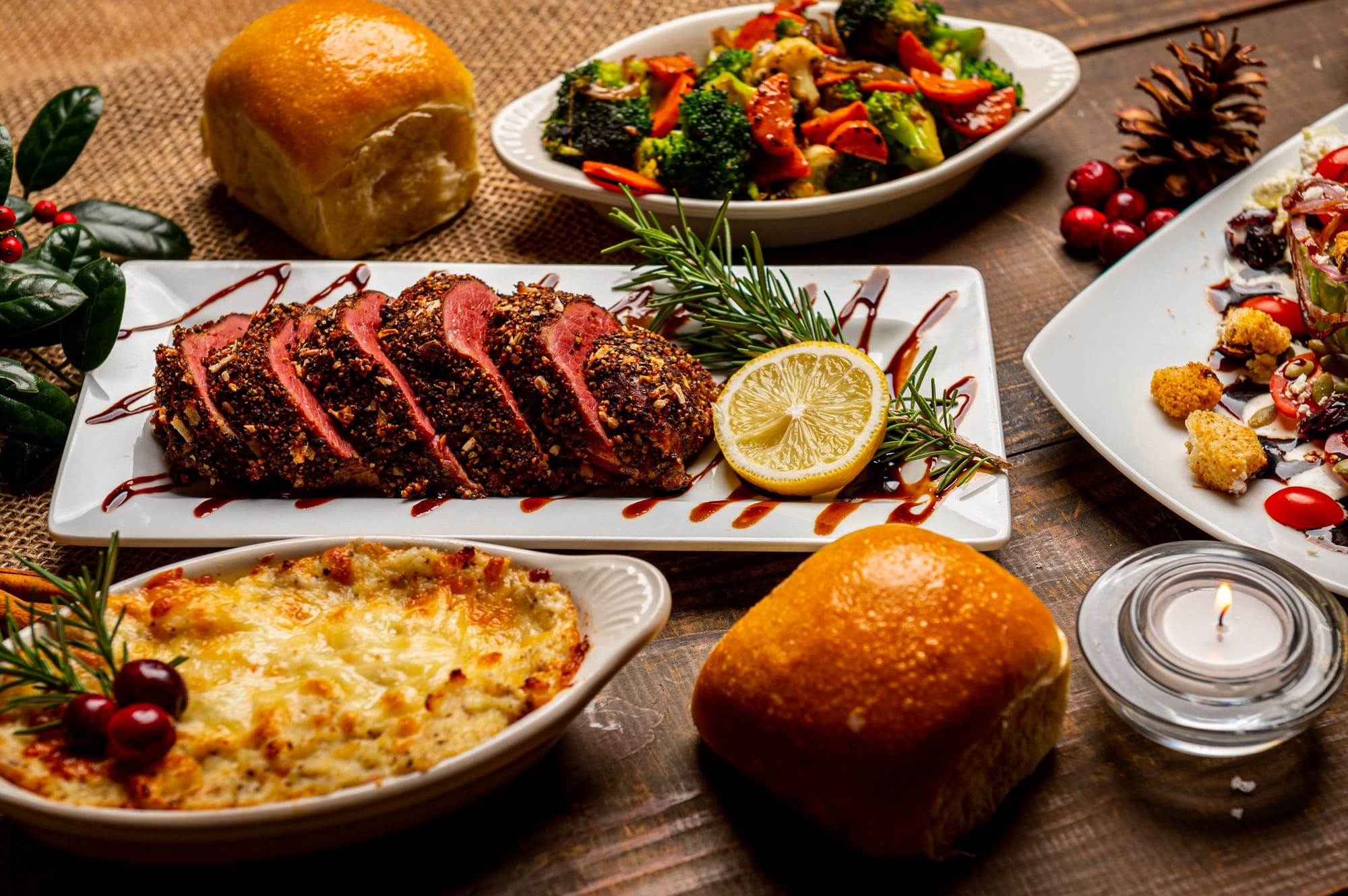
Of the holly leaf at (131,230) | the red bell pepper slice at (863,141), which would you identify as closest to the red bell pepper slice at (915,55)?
the red bell pepper slice at (863,141)

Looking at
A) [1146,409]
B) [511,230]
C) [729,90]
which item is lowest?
[1146,409]

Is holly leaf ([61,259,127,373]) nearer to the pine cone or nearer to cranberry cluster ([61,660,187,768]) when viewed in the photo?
cranberry cluster ([61,660,187,768])

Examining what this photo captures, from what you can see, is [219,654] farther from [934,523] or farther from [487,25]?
[487,25]

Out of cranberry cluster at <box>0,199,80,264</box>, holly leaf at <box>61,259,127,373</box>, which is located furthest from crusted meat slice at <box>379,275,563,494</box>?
cranberry cluster at <box>0,199,80,264</box>

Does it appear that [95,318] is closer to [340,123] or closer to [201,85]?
[340,123]

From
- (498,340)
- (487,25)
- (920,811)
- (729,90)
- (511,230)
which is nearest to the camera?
(920,811)

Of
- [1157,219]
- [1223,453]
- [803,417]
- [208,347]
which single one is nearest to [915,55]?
[1157,219]

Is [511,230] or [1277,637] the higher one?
[511,230]

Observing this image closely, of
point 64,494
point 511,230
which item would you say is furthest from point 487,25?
point 64,494
